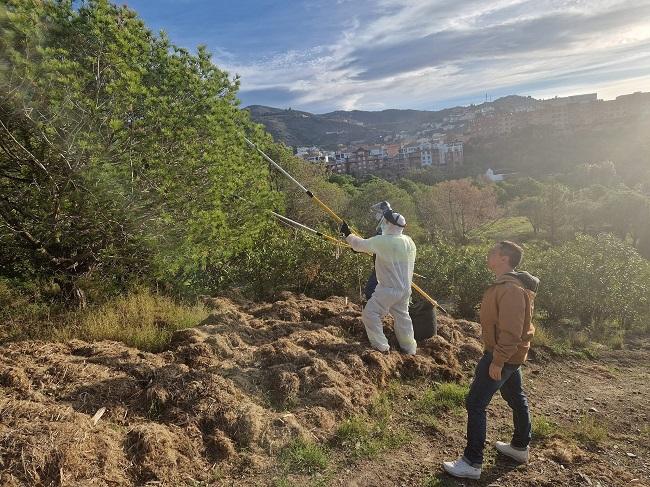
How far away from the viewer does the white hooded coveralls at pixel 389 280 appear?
5.47m

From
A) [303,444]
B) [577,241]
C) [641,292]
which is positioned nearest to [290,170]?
[577,241]

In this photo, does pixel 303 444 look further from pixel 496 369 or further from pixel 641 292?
pixel 641 292

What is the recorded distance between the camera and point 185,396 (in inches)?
162

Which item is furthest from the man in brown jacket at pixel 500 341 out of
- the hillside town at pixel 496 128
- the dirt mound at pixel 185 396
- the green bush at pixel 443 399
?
the hillside town at pixel 496 128

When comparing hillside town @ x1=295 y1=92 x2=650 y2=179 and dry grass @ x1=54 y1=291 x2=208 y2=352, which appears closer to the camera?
dry grass @ x1=54 y1=291 x2=208 y2=352

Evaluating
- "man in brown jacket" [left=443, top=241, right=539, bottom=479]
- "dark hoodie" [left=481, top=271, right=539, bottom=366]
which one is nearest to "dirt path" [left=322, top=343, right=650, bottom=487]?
"man in brown jacket" [left=443, top=241, right=539, bottom=479]

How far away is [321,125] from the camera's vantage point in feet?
604

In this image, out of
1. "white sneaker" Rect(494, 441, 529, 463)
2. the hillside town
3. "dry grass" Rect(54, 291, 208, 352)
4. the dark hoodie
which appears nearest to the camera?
the dark hoodie

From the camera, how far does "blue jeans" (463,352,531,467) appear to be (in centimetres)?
357

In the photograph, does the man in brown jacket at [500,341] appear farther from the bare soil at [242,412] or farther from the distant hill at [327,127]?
the distant hill at [327,127]

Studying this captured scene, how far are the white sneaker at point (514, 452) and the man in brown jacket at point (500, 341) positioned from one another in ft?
0.82

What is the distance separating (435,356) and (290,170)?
1996 centimetres

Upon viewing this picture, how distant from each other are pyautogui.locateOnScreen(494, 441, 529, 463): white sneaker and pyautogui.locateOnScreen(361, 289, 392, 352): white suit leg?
189 centimetres

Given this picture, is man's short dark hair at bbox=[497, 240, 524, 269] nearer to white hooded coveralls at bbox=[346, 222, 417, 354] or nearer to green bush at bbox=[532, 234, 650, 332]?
white hooded coveralls at bbox=[346, 222, 417, 354]
